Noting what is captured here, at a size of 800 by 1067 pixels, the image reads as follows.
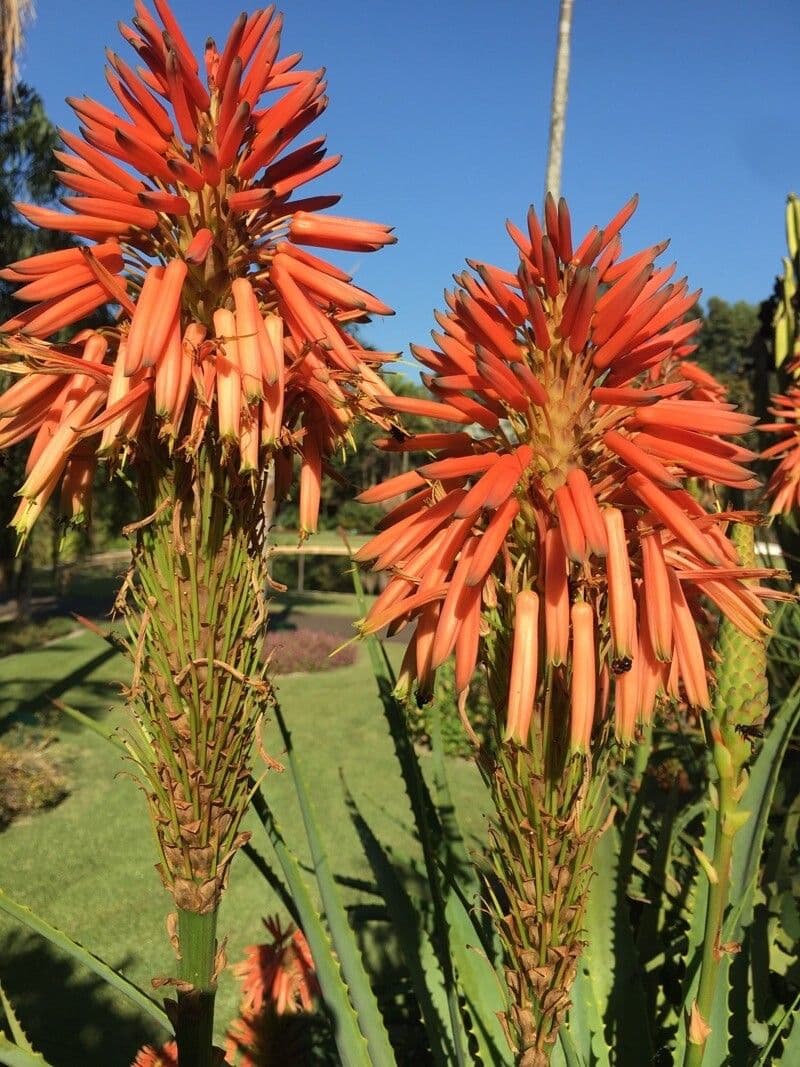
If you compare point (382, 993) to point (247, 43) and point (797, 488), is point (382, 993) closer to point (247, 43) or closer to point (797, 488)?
point (797, 488)

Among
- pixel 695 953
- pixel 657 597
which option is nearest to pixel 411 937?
pixel 695 953

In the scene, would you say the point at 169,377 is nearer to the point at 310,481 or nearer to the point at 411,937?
the point at 310,481

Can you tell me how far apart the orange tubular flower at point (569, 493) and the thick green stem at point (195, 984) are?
0.61m

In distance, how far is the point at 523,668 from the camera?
112 cm

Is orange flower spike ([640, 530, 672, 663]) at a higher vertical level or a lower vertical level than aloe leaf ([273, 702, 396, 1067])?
higher

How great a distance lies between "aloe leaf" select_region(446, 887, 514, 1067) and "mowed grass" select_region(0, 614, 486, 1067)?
557 millimetres

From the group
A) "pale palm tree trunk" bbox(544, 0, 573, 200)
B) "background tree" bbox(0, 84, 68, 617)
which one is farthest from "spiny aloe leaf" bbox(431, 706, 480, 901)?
"background tree" bbox(0, 84, 68, 617)

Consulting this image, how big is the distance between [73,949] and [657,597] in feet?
3.80

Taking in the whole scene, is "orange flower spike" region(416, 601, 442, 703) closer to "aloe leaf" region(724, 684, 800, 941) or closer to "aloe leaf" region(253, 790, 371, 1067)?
"aloe leaf" region(253, 790, 371, 1067)

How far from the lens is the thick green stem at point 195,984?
130cm

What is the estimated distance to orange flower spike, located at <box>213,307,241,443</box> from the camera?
3.93 feet

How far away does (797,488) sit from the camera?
3.33m

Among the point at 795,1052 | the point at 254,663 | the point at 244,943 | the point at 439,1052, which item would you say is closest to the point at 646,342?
the point at 254,663

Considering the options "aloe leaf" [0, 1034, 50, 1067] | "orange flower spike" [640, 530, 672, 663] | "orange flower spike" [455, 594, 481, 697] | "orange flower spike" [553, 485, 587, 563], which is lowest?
"aloe leaf" [0, 1034, 50, 1067]
